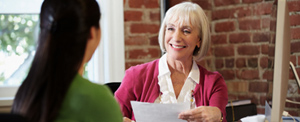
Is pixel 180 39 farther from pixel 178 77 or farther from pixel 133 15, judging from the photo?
pixel 133 15

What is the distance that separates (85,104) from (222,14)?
2.23 m

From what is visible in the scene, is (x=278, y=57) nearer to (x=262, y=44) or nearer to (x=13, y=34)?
(x=262, y=44)

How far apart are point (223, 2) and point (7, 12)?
1.47 m

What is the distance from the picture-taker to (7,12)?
2.52 metres

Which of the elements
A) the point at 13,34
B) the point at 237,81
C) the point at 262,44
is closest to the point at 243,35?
the point at 262,44

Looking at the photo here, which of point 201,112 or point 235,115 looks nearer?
point 201,112

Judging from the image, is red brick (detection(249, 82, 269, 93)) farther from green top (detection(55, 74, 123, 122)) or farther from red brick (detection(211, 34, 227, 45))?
green top (detection(55, 74, 123, 122))

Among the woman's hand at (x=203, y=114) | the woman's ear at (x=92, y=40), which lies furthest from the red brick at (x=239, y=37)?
the woman's ear at (x=92, y=40)

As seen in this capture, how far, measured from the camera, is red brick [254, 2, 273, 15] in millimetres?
2750

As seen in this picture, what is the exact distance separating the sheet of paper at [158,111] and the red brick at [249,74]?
4.53 ft

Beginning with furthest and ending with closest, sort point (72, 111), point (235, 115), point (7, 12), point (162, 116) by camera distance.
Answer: point (7, 12) → point (235, 115) → point (162, 116) → point (72, 111)

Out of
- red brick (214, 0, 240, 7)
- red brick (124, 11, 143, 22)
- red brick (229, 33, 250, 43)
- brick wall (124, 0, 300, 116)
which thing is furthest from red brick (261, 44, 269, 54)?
red brick (124, 11, 143, 22)

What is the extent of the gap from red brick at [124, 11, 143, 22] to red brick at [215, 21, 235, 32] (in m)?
0.62

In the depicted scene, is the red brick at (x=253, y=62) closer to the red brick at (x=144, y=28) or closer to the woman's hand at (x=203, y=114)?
the red brick at (x=144, y=28)
